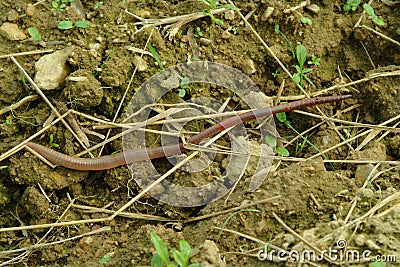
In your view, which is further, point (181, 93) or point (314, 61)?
point (314, 61)

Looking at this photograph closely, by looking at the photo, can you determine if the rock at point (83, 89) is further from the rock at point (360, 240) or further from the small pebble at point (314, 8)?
the rock at point (360, 240)

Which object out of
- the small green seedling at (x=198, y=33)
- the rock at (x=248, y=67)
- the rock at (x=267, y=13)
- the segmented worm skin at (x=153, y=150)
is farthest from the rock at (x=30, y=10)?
the rock at (x=267, y=13)

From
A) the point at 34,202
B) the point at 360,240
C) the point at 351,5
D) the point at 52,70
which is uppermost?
the point at 351,5

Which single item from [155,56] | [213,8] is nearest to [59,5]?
[155,56]

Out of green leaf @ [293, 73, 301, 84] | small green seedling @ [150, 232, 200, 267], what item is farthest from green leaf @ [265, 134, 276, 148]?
small green seedling @ [150, 232, 200, 267]

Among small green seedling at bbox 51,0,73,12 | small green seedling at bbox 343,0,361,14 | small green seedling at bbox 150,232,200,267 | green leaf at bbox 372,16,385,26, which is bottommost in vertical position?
small green seedling at bbox 150,232,200,267

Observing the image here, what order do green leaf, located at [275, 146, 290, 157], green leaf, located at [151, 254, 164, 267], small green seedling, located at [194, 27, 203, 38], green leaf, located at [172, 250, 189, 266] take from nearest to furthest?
green leaf, located at [172, 250, 189, 266]
green leaf, located at [151, 254, 164, 267]
green leaf, located at [275, 146, 290, 157]
small green seedling, located at [194, 27, 203, 38]

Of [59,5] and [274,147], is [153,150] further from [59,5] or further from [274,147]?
[59,5]

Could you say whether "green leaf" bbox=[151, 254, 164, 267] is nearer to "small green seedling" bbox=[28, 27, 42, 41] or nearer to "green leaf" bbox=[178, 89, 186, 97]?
"green leaf" bbox=[178, 89, 186, 97]
